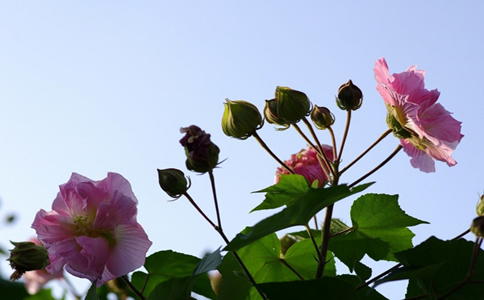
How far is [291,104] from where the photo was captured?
1.45 metres

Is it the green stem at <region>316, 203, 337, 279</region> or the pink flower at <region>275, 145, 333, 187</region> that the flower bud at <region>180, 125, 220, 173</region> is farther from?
the pink flower at <region>275, 145, 333, 187</region>

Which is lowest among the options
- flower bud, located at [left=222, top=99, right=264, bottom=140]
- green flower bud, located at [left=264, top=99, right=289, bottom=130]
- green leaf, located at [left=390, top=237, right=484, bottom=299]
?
green leaf, located at [left=390, top=237, right=484, bottom=299]

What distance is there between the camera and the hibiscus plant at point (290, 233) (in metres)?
1.04

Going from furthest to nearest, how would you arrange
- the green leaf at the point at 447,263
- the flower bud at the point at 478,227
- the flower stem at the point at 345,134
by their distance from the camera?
the flower stem at the point at 345,134 → the green leaf at the point at 447,263 → the flower bud at the point at 478,227

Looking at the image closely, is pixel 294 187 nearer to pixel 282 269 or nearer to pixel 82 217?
pixel 282 269

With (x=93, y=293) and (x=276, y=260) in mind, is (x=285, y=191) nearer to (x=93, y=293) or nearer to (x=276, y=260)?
(x=276, y=260)

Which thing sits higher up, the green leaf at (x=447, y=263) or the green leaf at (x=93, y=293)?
the green leaf at (x=447, y=263)

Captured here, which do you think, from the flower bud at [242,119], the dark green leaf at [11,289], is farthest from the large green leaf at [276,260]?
the dark green leaf at [11,289]

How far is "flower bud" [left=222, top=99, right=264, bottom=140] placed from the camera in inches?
56.7

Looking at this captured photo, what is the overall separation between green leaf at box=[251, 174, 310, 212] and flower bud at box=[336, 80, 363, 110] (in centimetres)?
32

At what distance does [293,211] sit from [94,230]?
1.57ft

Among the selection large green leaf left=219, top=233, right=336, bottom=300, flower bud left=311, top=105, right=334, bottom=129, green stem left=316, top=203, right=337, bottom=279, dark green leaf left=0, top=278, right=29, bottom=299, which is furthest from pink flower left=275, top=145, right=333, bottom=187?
dark green leaf left=0, top=278, right=29, bottom=299

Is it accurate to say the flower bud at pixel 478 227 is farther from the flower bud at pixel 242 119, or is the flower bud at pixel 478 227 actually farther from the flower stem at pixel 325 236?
the flower bud at pixel 242 119

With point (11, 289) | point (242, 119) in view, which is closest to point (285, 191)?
point (242, 119)
